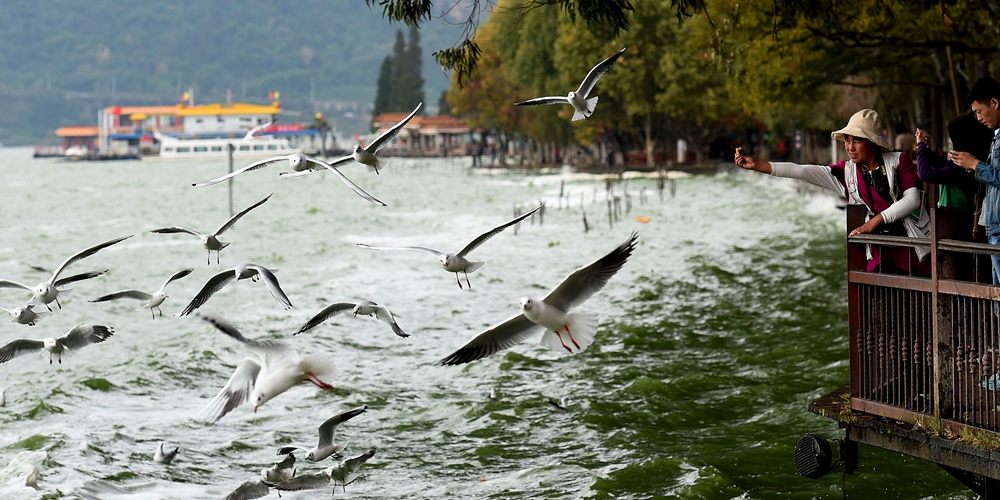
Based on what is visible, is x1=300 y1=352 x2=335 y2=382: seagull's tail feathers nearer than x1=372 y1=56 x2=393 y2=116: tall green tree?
Yes

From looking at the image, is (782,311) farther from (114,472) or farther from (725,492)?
(114,472)

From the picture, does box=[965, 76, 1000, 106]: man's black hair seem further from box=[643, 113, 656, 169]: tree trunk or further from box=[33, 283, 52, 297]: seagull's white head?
box=[643, 113, 656, 169]: tree trunk

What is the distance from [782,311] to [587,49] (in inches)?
1834

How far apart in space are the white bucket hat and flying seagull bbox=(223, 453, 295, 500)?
15.5 ft

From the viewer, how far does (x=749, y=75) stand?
87.6 ft

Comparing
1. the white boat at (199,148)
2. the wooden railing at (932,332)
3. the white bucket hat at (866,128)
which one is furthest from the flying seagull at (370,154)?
the white boat at (199,148)

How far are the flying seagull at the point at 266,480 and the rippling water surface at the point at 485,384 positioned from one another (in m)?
0.99

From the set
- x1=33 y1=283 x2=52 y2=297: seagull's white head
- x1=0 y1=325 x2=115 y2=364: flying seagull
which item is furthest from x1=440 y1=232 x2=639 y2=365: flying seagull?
x1=0 y1=325 x2=115 y2=364: flying seagull

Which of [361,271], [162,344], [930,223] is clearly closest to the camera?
[930,223]

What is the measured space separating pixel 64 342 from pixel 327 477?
2352 millimetres

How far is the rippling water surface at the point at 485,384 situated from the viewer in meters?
11.0

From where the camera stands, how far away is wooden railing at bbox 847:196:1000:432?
706 centimetres

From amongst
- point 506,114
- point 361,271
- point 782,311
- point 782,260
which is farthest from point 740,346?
point 506,114

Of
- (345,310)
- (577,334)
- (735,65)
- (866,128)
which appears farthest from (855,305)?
(735,65)
